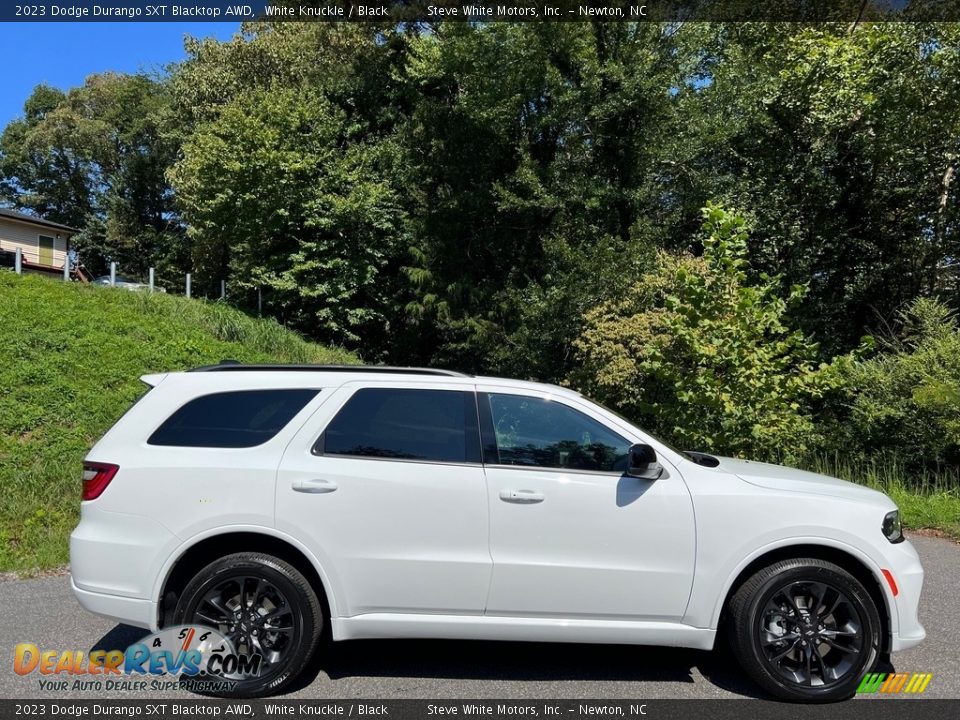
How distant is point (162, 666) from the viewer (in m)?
4.07

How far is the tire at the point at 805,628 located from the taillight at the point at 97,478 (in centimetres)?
359

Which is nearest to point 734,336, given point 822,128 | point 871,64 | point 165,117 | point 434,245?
point 871,64

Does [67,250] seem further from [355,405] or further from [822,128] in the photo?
[355,405]

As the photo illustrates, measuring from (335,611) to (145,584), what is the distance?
3.48 ft

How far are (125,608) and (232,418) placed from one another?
1.18 meters

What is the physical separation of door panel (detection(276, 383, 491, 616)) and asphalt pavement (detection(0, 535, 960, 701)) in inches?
19.8

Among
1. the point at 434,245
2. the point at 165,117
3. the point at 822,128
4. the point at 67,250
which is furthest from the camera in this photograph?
the point at 67,250

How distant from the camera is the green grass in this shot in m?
8.13

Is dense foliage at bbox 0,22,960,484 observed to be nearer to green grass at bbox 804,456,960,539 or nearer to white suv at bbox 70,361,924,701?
green grass at bbox 804,456,960,539

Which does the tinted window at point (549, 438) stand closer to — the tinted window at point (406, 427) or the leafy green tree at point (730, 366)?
the tinted window at point (406, 427)

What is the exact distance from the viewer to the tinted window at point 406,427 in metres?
4.17

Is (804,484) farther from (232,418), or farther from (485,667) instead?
(232,418)

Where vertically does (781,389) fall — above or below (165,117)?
below

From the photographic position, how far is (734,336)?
887 centimetres
